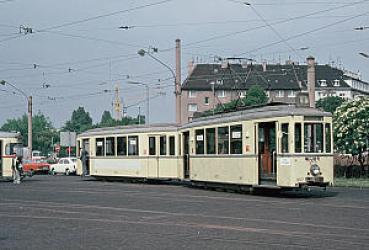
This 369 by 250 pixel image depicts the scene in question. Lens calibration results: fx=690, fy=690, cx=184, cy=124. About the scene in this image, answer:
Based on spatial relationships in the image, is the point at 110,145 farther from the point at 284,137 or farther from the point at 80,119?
the point at 80,119

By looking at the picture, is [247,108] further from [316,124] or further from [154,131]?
[154,131]

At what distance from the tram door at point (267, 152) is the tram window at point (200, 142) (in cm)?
487

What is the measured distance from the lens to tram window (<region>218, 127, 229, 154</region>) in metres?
26.1

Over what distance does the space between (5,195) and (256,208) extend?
11.3m

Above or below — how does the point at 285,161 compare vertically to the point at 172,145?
below

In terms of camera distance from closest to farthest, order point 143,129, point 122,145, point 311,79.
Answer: point 311,79, point 143,129, point 122,145

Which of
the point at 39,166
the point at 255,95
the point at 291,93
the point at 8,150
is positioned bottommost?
the point at 39,166

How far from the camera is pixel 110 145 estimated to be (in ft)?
121

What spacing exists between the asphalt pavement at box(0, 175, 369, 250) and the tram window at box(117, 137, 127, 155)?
1278 cm

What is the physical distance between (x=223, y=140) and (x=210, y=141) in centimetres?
137

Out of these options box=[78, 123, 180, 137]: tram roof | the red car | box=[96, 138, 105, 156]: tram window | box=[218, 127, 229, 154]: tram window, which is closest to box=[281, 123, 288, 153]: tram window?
box=[218, 127, 229, 154]: tram window

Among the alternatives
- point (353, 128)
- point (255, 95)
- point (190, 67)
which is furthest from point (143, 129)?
point (190, 67)

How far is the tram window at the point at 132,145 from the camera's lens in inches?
1377

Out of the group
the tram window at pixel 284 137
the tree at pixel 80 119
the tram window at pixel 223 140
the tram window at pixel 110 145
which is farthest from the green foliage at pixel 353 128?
the tree at pixel 80 119
